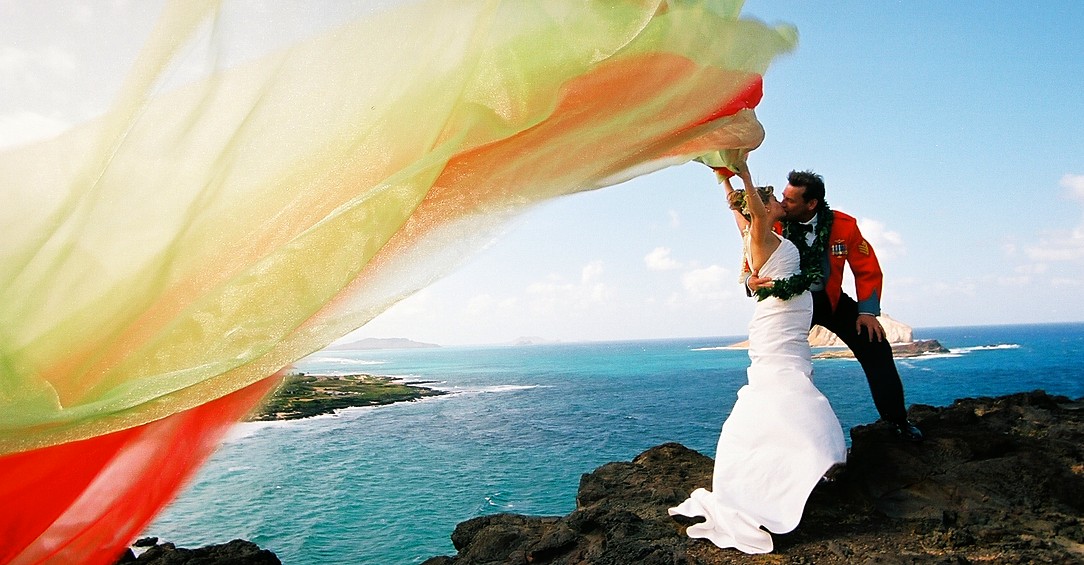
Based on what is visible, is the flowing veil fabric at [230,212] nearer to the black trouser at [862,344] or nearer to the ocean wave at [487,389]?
the black trouser at [862,344]

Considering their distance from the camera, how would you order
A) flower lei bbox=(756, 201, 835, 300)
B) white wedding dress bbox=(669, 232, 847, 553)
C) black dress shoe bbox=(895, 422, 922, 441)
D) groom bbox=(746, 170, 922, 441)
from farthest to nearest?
black dress shoe bbox=(895, 422, 922, 441) → groom bbox=(746, 170, 922, 441) → flower lei bbox=(756, 201, 835, 300) → white wedding dress bbox=(669, 232, 847, 553)

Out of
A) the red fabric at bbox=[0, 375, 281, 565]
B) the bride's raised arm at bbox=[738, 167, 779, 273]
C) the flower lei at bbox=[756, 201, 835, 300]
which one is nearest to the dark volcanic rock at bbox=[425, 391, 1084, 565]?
the flower lei at bbox=[756, 201, 835, 300]

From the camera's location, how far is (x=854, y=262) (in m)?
4.55

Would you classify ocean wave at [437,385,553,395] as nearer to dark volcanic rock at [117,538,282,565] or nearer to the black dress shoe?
dark volcanic rock at [117,538,282,565]

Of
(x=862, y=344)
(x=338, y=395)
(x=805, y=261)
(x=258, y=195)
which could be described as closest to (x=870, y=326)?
(x=862, y=344)

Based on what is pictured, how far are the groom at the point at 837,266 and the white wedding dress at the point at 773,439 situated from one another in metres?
0.28

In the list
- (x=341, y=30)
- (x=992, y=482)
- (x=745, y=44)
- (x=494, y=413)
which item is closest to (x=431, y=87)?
(x=341, y=30)

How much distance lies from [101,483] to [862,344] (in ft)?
15.6

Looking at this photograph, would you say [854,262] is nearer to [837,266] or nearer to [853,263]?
[853,263]

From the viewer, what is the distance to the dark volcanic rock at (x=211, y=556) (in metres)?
4.57

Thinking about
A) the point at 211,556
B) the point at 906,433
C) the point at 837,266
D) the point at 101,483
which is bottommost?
the point at 211,556

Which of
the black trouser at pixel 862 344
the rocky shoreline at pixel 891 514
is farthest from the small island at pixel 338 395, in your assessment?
the black trouser at pixel 862 344

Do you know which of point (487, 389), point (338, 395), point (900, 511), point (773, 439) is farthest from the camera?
point (487, 389)

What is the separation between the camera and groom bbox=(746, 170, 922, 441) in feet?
14.6
